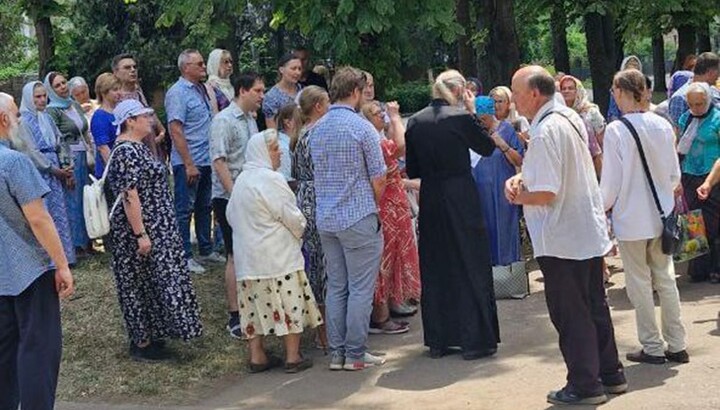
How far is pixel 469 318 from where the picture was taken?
7.06 meters

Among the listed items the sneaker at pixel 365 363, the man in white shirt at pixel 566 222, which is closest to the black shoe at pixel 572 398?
the man in white shirt at pixel 566 222

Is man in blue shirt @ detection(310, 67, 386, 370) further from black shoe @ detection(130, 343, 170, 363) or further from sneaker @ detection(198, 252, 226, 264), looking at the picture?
sneaker @ detection(198, 252, 226, 264)

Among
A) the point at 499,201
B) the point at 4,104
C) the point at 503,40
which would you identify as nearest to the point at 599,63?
the point at 503,40

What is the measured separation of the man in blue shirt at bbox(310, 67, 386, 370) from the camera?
6.80 m

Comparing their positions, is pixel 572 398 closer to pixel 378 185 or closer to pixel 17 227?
pixel 378 185

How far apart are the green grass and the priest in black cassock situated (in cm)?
152

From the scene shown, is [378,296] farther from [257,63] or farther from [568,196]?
[257,63]

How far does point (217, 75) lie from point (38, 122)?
1.63 meters

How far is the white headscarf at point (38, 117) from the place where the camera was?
918 cm

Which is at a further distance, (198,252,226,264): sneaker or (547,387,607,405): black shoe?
(198,252,226,264): sneaker

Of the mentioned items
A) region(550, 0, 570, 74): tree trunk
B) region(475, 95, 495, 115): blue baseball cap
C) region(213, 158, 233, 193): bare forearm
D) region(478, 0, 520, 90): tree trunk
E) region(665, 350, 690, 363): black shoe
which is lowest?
region(665, 350, 690, 363): black shoe

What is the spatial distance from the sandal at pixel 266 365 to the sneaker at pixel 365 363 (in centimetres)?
55

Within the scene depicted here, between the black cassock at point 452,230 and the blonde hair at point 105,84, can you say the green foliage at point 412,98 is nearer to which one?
the blonde hair at point 105,84

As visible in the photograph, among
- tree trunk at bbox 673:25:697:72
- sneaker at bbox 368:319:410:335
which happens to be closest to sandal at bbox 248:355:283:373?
→ sneaker at bbox 368:319:410:335
